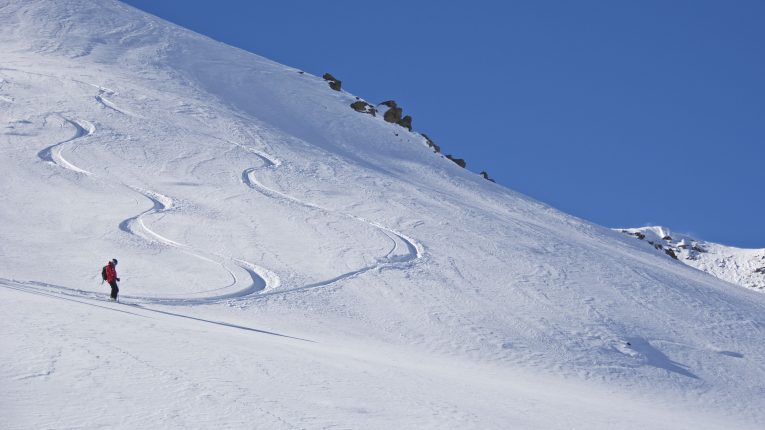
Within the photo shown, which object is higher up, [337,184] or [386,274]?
[337,184]

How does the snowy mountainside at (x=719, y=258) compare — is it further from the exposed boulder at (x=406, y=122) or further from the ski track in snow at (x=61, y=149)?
the ski track in snow at (x=61, y=149)

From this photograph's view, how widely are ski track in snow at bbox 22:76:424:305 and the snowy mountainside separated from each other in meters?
92.9

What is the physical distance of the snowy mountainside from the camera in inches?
4615

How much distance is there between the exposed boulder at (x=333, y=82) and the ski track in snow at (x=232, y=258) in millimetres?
26497

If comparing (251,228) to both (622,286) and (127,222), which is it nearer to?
(127,222)

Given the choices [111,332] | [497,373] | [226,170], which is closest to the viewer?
[111,332]

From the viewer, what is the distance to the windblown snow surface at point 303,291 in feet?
32.0

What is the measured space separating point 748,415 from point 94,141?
26387mm

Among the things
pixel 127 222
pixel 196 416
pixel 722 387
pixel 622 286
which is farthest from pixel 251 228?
pixel 196 416

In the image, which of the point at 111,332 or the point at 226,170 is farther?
the point at 226,170

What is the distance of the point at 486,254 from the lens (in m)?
26.9

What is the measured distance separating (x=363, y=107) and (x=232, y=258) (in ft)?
118

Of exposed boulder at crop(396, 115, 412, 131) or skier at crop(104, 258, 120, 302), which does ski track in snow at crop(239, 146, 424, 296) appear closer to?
skier at crop(104, 258, 120, 302)

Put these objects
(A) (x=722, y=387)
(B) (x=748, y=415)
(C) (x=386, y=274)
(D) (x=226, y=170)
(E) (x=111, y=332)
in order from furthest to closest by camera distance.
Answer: (D) (x=226, y=170)
(C) (x=386, y=274)
(A) (x=722, y=387)
(B) (x=748, y=415)
(E) (x=111, y=332)
